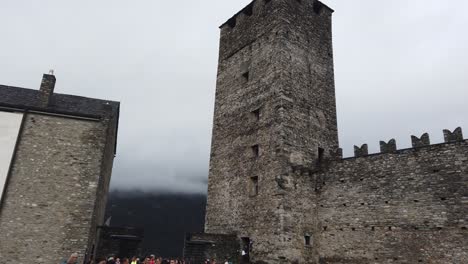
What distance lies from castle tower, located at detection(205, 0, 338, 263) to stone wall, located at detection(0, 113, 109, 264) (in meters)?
6.58

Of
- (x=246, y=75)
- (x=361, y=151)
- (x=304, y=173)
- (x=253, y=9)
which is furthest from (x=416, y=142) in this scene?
(x=253, y=9)

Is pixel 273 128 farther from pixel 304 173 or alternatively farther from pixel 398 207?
pixel 398 207

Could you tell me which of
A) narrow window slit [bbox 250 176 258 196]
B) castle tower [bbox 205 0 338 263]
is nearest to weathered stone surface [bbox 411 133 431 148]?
castle tower [bbox 205 0 338 263]

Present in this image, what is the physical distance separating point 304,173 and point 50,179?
10999 mm

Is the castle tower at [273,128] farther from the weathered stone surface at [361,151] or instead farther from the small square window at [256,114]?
the weathered stone surface at [361,151]

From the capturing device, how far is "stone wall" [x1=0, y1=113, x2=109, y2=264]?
13.5 meters

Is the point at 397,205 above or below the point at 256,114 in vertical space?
below

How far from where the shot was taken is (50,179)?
Result: 14492 mm

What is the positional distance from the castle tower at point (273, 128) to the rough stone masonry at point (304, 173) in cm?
6

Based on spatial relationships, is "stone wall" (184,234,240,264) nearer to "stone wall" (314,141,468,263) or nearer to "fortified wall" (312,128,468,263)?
"fortified wall" (312,128,468,263)

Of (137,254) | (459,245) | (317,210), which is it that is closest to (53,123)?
(137,254)

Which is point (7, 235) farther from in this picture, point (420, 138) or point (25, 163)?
point (420, 138)

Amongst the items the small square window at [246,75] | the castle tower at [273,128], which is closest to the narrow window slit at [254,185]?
the castle tower at [273,128]

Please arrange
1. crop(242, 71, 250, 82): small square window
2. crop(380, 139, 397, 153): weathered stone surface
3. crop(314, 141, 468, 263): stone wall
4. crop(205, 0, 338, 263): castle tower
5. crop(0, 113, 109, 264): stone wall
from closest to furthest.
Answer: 1. crop(314, 141, 468, 263): stone wall
2. crop(0, 113, 109, 264): stone wall
3. crop(380, 139, 397, 153): weathered stone surface
4. crop(205, 0, 338, 263): castle tower
5. crop(242, 71, 250, 82): small square window
